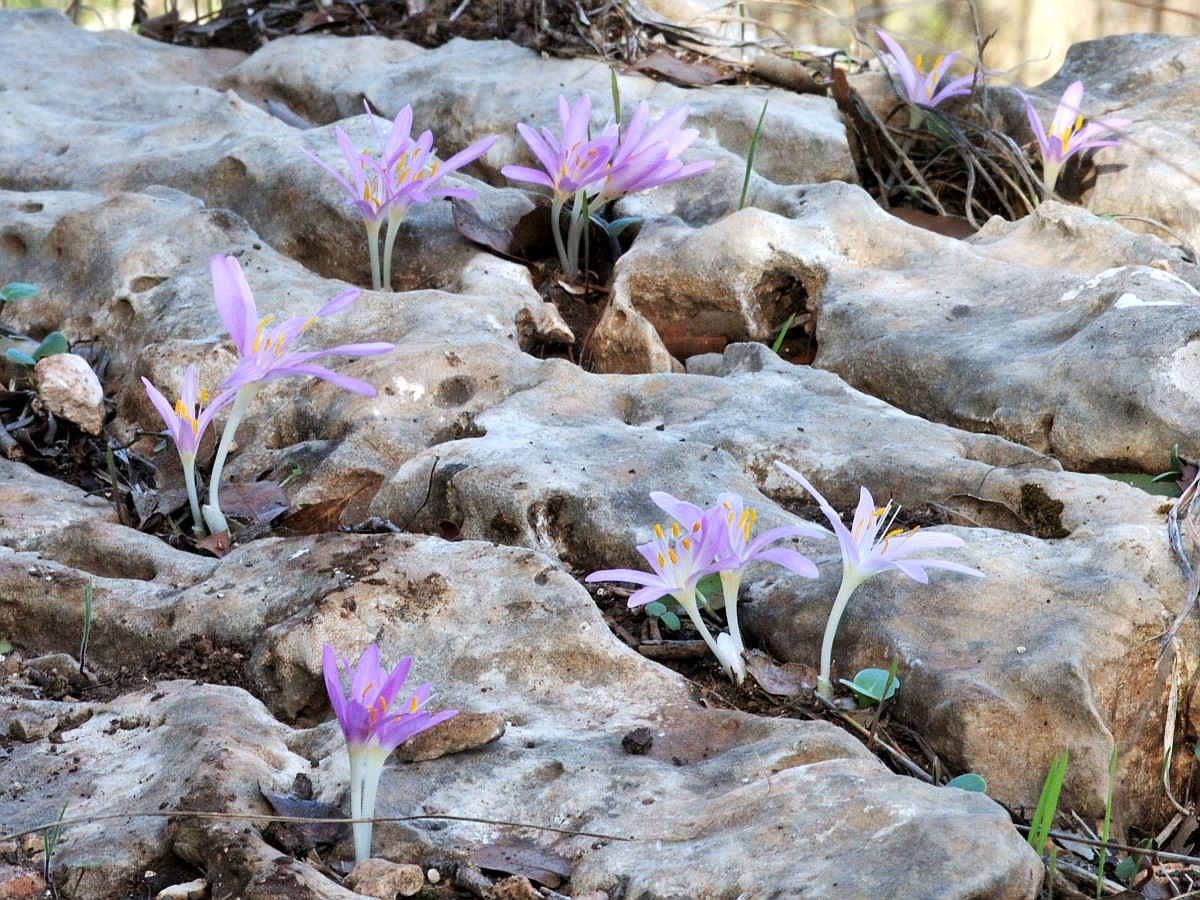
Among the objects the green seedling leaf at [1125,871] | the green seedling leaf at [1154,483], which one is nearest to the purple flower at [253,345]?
the green seedling leaf at [1125,871]

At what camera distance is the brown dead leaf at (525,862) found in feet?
5.81

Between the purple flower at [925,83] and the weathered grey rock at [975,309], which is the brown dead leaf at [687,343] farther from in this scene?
the purple flower at [925,83]

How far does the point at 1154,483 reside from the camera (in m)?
2.95

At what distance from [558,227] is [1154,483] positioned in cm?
182

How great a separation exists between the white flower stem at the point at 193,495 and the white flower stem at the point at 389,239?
41.8 inches

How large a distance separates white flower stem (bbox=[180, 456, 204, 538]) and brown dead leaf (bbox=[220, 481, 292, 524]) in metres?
0.06

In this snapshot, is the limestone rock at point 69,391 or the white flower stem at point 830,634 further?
the limestone rock at point 69,391

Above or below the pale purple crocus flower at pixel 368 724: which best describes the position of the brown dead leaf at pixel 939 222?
below

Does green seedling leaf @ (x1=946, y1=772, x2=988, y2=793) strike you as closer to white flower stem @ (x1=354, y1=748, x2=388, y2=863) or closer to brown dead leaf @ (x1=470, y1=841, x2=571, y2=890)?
brown dead leaf @ (x1=470, y1=841, x2=571, y2=890)

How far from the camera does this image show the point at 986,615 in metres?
2.37

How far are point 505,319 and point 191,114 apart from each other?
181cm

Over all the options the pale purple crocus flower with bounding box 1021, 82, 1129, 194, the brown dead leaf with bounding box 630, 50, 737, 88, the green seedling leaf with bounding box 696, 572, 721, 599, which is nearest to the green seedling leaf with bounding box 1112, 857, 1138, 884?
the green seedling leaf with bounding box 696, 572, 721, 599

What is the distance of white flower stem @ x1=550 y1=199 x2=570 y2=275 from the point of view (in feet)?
12.7

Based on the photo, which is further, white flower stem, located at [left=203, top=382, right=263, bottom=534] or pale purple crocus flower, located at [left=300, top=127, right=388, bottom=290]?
pale purple crocus flower, located at [left=300, top=127, right=388, bottom=290]
